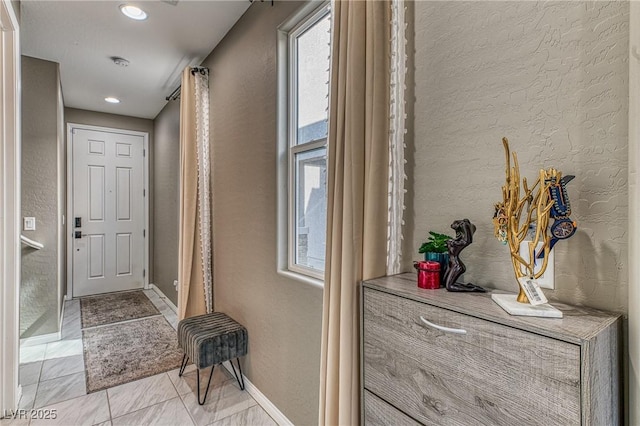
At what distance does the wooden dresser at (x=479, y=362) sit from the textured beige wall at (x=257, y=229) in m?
0.73

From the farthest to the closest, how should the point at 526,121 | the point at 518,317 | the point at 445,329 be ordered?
1. the point at 526,121
2. the point at 445,329
3. the point at 518,317

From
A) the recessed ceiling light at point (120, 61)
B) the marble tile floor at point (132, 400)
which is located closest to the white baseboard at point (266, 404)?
the marble tile floor at point (132, 400)

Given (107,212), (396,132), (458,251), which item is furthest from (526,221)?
(107,212)

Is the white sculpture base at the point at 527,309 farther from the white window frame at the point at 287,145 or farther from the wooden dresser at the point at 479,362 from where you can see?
the white window frame at the point at 287,145

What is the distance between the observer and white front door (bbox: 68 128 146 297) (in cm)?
470

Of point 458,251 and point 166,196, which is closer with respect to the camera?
point 458,251

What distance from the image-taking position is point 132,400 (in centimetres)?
227

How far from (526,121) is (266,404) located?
2146 millimetres

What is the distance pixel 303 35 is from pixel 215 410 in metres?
2.43

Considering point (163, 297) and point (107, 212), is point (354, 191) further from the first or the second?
point (107, 212)

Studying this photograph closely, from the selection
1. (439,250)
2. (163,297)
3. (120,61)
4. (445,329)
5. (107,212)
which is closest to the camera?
(445,329)

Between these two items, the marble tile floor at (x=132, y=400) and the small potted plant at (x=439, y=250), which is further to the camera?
the marble tile floor at (x=132, y=400)

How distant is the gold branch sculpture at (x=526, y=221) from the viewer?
0.82 meters

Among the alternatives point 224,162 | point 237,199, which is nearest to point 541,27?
point 237,199
